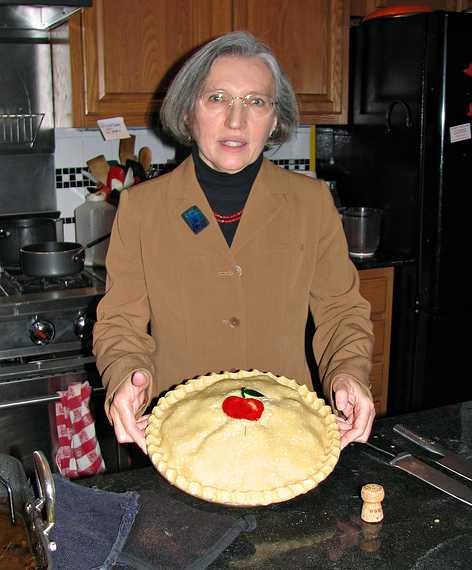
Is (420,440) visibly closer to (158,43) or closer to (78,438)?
(78,438)

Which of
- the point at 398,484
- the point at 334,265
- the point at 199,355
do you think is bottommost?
the point at 398,484

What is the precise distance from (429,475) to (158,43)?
2028 millimetres

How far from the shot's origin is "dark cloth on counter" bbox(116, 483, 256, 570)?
1.06 metres

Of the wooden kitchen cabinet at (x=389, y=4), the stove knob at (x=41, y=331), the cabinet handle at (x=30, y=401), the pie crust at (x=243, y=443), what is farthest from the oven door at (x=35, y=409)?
the wooden kitchen cabinet at (x=389, y=4)

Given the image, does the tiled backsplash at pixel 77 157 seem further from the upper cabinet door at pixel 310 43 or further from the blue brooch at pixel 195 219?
the blue brooch at pixel 195 219

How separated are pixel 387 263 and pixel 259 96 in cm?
156

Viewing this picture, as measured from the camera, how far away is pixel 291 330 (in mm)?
1759

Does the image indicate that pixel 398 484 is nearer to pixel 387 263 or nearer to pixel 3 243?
pixel 387 263

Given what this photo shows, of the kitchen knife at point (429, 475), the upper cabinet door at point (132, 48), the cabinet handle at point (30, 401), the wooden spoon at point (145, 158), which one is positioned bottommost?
the cabinet handle at point (30, 401)

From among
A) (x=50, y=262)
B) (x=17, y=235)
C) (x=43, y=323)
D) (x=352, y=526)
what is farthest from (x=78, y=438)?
(x=352, y=526)

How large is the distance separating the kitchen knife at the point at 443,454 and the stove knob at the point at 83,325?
1.26 metres

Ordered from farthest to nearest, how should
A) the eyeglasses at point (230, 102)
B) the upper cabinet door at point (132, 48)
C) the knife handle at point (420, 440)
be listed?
the upper cabinet door at point (132, 48) → the eyeglasses at point (230, 102) → the knife handle at point (420, 440)

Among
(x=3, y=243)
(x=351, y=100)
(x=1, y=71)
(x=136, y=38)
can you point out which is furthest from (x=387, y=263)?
(x=1, y=71)

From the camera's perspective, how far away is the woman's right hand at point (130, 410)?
4.17 ft
